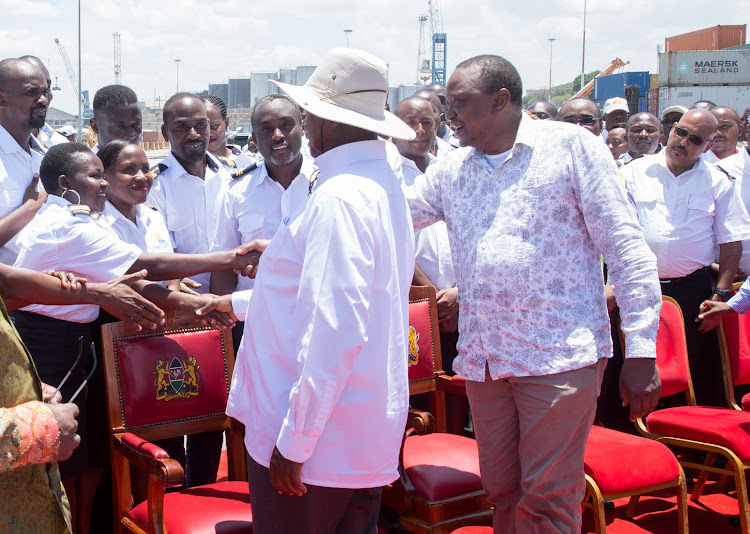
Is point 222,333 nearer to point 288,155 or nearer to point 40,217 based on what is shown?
point 40,217

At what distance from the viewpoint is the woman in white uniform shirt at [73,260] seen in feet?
10.3

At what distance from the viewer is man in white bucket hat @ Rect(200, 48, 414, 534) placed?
211 centimetres

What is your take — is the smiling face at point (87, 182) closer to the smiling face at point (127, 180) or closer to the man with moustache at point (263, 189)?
the smiling face at point (127, 180)

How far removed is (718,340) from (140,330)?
3.18m

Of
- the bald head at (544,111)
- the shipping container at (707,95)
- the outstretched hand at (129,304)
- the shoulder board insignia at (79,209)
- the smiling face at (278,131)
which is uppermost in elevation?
the shipping container at (707,95)

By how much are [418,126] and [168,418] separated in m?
2.38

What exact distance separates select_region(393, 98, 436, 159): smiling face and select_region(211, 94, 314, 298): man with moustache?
0.82m

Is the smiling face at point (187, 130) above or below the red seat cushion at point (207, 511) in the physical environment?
above

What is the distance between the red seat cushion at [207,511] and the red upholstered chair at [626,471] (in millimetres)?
1410

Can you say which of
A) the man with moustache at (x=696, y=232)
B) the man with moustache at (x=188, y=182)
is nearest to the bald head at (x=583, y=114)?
the man with moustache at (x=696, y=232)

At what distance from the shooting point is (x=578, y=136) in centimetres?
281

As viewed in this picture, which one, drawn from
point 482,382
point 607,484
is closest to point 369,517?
point 482,382

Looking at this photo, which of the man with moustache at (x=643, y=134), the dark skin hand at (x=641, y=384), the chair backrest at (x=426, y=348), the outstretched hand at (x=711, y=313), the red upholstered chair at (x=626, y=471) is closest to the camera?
the dark skin hand at (x=641, y=384)

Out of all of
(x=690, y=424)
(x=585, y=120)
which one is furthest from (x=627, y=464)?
(x=585, y=120)
